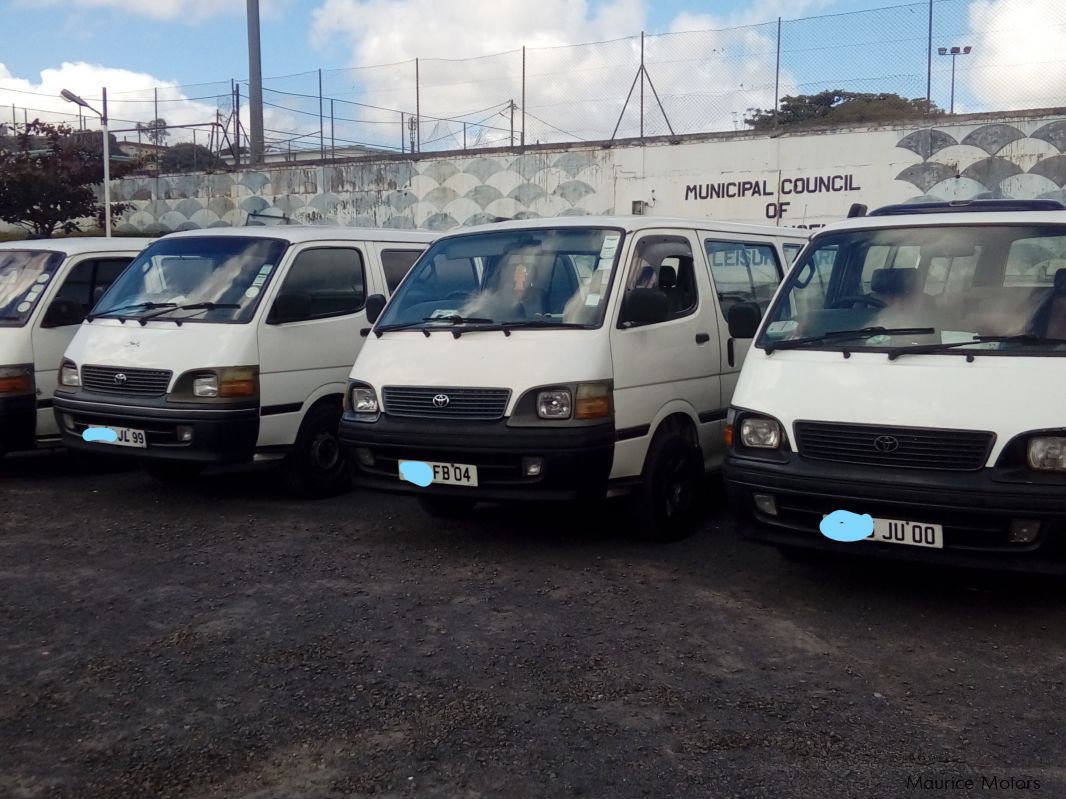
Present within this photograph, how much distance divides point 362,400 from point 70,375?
2.60 metres

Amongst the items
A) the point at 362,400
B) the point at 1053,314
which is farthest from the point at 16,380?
the point at 1053,314

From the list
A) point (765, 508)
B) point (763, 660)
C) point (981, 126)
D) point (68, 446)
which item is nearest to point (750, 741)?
point (763, 660)

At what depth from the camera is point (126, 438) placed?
23.9 ft

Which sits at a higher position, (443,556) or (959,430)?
(959,430)

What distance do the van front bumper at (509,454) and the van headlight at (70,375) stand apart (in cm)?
281

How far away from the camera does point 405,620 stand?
16.7 ft

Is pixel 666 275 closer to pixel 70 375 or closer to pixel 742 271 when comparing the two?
pixel 742 271

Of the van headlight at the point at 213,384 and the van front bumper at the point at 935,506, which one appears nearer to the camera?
the van front bumper at the point at 935,506

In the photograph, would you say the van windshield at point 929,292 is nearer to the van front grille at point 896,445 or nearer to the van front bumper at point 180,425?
the van front grille at point 896,445

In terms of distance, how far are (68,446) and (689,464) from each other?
439 centimetres

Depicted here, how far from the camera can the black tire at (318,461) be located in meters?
7.64

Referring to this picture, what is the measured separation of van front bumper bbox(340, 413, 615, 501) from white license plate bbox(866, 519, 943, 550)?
5.29 ft

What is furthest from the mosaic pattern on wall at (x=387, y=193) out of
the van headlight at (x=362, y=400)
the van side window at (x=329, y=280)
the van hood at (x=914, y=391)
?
the van hood at (x=914, y=391)

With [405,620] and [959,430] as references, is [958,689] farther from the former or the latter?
[405,620]
